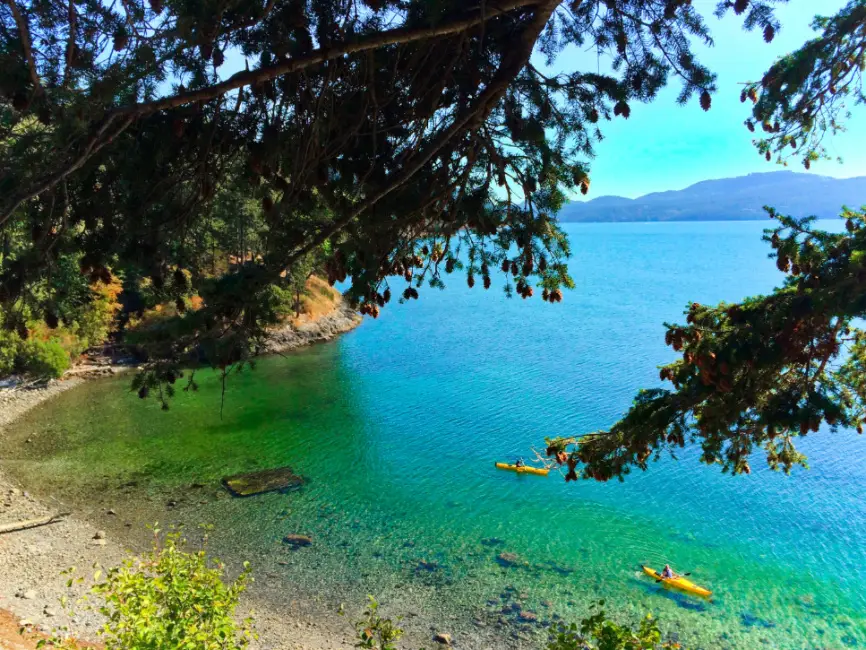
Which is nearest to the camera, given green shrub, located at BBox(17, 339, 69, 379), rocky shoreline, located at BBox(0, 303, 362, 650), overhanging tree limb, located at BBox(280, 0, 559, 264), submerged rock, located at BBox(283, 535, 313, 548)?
overhanging tree limb, located at BBox(280, 0, 559, 264)

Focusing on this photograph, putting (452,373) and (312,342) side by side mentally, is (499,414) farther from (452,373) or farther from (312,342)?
(312,342)

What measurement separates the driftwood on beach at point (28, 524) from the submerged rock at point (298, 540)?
5.47 metres

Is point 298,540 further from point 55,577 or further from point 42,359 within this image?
point 42,359

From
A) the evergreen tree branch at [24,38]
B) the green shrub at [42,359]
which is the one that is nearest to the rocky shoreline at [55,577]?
the evergreen tree branch at [24,38]

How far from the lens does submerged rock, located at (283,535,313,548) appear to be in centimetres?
1363

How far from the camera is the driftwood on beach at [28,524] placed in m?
13.2

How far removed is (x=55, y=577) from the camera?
11.4 m

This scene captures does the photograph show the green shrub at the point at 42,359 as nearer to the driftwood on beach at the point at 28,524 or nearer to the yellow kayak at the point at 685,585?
the driftwood on beach at the point at 28,524

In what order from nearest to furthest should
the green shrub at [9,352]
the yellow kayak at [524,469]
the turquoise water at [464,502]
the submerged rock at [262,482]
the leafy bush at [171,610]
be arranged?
1. the leafy bush at [171,610]
2. the turquoise water at [464,502]
3. the submerged rock at [262,482]
4. the yellow kayak at [524,469]
5. the green shrub at [9,352]

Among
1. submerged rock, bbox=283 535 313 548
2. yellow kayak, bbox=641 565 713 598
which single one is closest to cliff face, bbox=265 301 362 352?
submerged rock, bbox=283 535 313 548

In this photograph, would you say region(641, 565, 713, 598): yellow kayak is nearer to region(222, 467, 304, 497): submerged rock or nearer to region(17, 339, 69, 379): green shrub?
region(222, 467, 304, 497): submerged rock

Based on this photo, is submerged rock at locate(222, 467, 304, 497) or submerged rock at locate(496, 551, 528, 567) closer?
submerged rock at locate(496, 551, 528, 567)

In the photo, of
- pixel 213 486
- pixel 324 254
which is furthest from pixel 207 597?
pixel 213 486

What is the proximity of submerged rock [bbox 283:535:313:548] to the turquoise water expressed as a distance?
0.24m
